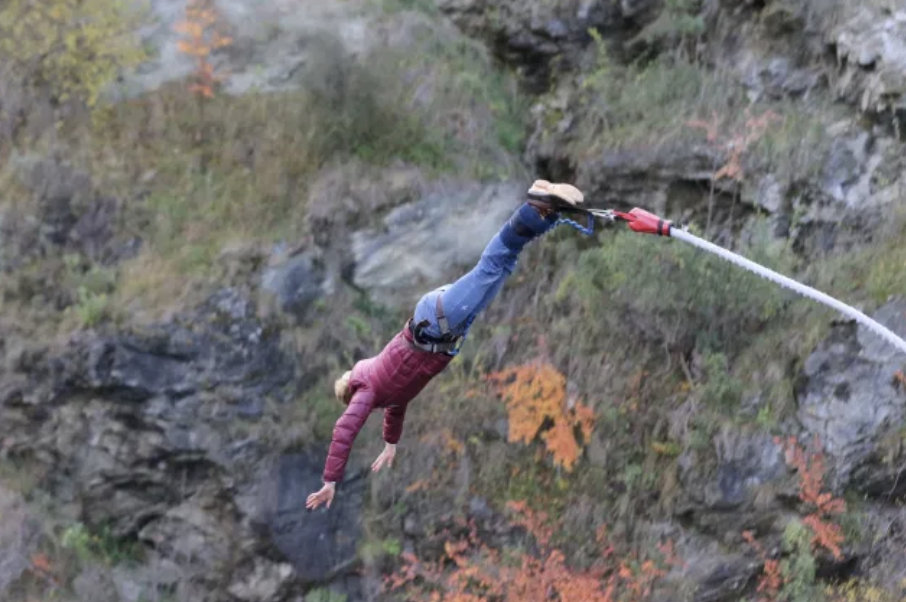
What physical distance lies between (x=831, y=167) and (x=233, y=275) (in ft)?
21.2

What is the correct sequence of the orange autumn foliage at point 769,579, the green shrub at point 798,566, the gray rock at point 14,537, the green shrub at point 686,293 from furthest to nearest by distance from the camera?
1. the gray rock at point 14,537
2. the green shrub at point 686,293
3. the orange autumn foliage at point 769,579
4. the green shrub at point 798,566

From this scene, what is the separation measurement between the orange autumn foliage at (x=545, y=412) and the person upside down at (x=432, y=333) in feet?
13.1

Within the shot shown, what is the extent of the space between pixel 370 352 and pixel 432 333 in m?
5.00

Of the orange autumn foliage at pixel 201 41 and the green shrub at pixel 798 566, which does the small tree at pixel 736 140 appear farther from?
the orange autumn foliage at pixel 201 41

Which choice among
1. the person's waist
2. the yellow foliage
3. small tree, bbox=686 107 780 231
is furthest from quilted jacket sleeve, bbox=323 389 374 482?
the yellow foliage

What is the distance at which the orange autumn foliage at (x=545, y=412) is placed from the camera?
28.1 feet

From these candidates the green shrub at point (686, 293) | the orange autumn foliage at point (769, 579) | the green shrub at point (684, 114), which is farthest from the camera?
the green shrub at point (684, 114)

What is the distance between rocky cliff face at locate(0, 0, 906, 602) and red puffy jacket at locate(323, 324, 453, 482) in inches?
168

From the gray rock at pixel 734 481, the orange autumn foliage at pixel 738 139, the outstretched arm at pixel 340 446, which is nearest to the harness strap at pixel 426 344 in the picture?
the outstretched arm at pixel 340 446

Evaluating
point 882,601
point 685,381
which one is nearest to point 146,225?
point 685,381

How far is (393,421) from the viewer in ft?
17.2

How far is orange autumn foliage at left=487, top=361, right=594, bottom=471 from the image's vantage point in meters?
8.55

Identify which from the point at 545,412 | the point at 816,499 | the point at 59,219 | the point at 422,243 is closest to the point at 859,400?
the point at 816,499

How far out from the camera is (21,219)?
9.36m
